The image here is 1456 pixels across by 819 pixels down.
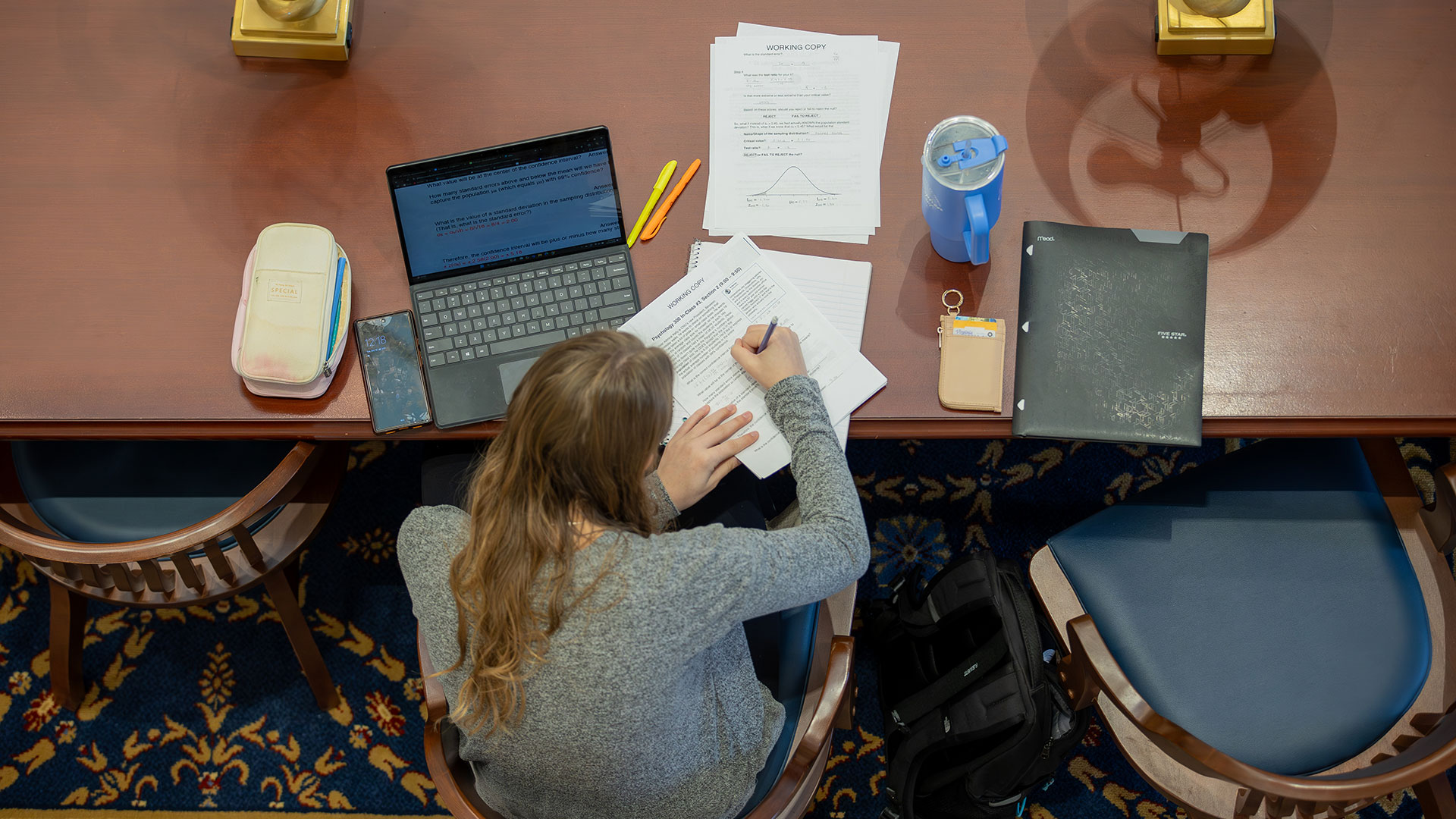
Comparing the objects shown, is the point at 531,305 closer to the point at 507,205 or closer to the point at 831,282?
the point at 507,205

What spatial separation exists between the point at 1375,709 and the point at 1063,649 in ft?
1.30

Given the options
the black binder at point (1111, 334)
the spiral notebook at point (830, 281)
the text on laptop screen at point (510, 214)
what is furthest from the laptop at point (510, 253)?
the black binder at point (1111, 334)

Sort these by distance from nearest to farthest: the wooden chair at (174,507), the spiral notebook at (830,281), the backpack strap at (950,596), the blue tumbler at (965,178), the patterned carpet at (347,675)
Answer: the blue tumbler at (965,178)
the spiral notebook at (830,281)
the wooden chair at (174,507)
the backpack strap at (950,596)
the patterned carpet at (347,675)

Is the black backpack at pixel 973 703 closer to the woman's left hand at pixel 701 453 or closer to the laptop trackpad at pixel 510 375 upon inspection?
the woman's left hand at pixel 701 453

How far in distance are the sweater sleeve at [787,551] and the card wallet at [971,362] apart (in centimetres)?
16

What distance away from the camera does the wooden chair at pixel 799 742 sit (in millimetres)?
1071

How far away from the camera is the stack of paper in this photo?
1206 mm

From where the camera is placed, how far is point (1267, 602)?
1296 mm

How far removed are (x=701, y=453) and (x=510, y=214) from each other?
39 cm

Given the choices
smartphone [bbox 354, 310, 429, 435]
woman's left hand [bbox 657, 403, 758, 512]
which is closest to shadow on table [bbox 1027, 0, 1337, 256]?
woman's left hand [bbox 657, 403, 758, 512]

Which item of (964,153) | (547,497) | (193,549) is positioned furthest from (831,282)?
(193,549)

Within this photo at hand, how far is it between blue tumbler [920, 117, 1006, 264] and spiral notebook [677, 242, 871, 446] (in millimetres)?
124

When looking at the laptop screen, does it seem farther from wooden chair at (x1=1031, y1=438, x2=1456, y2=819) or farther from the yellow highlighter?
Result: wooden chair at (x1=1031, y1=438, x2=1456, y2=819)

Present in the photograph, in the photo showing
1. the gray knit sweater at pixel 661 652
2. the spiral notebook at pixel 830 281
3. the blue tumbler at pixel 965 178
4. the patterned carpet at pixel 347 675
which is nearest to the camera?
the gray knit sweater at pixel 661 652
